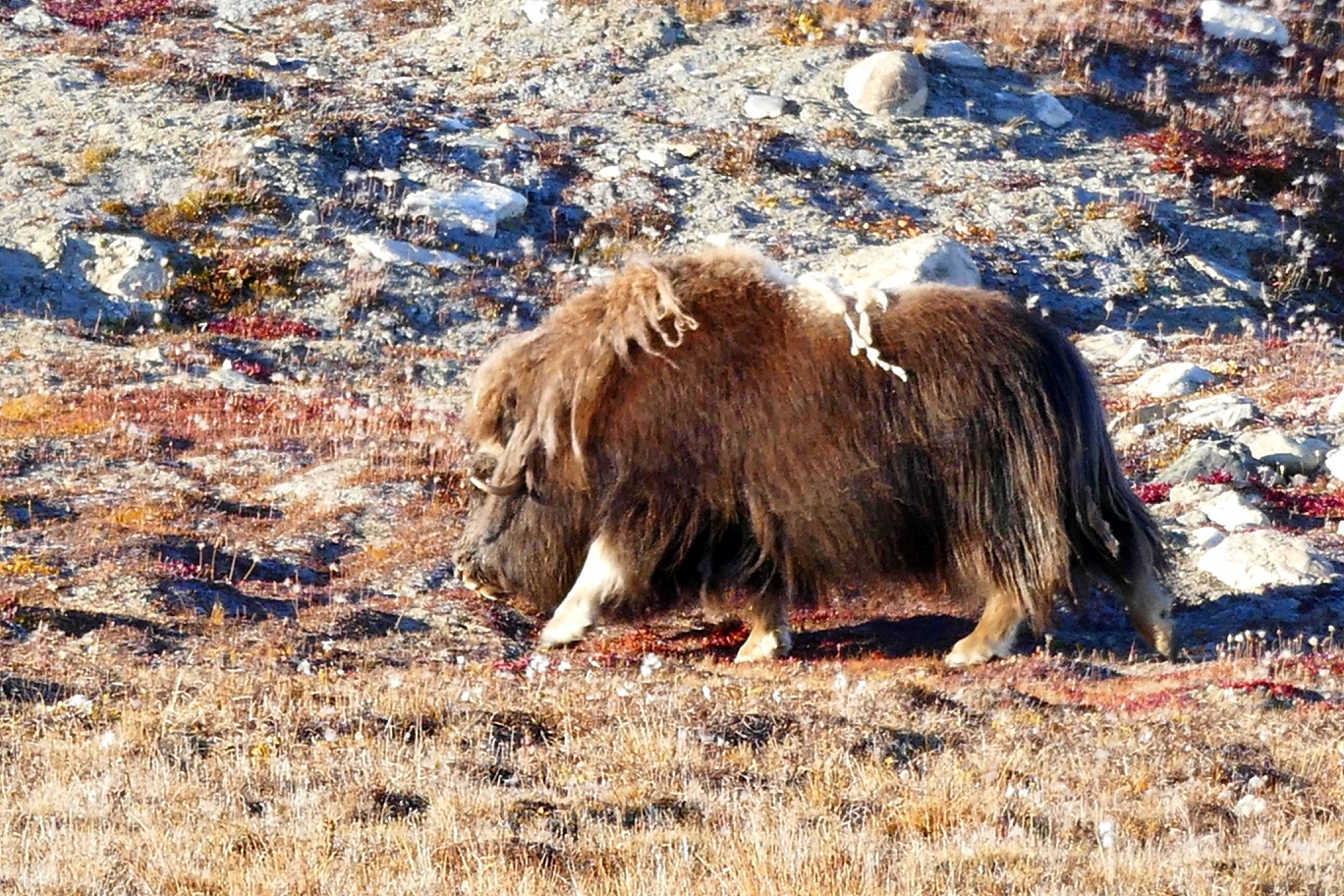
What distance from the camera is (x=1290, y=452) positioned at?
1118 cm

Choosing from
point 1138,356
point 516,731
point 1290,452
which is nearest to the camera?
point 516,731

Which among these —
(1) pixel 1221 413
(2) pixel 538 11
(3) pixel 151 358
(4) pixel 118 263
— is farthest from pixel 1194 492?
(2) pixel 538 11

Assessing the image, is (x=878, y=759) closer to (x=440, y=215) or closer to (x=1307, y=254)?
(x=440, y=215)

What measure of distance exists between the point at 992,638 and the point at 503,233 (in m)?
12.5

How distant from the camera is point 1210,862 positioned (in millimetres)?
4223

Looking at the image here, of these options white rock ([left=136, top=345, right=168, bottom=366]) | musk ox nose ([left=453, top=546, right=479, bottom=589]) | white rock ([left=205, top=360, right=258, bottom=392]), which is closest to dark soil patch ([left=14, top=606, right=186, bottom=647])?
musk ox nose ([left=453, top=546, right=479, bottom=589])

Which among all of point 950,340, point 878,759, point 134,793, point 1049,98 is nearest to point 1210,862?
point 878,759

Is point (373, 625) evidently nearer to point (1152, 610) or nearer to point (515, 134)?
point (1152, 610)

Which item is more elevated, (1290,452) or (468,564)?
(468,564)

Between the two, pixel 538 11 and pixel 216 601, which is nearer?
pixel 216 601

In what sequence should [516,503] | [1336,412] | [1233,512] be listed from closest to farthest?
1. [516,503]
2. [1233,512]
3. [1336,412]

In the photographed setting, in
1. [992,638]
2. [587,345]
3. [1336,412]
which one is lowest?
[1336,412]

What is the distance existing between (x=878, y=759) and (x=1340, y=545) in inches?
219

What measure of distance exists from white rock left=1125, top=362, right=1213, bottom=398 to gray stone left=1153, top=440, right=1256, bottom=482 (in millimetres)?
2997
